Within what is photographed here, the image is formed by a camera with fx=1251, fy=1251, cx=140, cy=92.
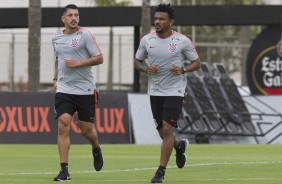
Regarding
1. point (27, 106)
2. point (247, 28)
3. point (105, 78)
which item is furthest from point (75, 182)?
point (247, 28)

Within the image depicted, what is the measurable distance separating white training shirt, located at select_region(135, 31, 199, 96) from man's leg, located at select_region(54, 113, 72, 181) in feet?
3.84

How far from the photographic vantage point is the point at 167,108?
628 inches

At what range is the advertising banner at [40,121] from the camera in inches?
1192

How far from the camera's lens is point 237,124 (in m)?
33.5

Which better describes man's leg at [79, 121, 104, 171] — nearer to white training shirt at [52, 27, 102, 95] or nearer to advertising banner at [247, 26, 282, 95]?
white training shirt at [52, 27, 102, 95]

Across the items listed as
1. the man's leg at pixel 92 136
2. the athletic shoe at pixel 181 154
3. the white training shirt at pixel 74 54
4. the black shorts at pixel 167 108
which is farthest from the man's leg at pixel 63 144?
the athletic shoe at pixel 181 154

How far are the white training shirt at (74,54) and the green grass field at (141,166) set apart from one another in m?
1.21

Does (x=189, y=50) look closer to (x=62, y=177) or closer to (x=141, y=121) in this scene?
(x=62, y=177)

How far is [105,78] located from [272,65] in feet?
31.2

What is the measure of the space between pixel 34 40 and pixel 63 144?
18.9 metres

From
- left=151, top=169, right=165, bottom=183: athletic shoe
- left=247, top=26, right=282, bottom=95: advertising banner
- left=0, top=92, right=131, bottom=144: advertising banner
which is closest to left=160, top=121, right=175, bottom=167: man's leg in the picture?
left=151, top=169, right=165, bottom=183: athletic shoe

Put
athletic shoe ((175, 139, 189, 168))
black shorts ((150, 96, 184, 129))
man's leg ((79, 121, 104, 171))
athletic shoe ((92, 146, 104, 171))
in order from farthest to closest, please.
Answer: athletic shoe ((175, 139, 189, 168)), athletic shoe ((92, 146, 104, 171)), man's leg ((79, 121, 104, 171)), black shorts ((150, 96, 184, 129))

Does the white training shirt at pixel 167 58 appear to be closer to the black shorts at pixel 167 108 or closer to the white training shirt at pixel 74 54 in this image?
the black shorts at pixel 167 108

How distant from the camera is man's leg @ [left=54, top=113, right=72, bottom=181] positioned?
619 inches
